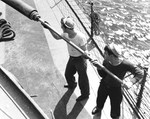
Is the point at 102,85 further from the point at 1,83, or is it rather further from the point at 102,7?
the point at 102,7

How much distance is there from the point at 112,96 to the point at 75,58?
1.32 metres

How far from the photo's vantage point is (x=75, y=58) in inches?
233

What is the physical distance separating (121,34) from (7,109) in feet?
33.7

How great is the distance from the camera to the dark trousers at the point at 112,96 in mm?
5246

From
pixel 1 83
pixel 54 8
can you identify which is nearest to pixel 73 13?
pixel 54 8

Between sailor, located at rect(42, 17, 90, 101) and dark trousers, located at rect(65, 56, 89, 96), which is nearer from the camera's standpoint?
sailor, located at rect(42, 17, 90, 101)

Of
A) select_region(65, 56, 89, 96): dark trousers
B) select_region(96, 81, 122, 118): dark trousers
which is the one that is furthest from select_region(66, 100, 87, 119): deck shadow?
select_region(96, 81, 122, 118): dark trousers

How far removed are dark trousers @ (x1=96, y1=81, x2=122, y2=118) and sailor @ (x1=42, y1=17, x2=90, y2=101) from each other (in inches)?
24.4

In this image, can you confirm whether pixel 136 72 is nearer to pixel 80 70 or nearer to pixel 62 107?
pixel 80 70

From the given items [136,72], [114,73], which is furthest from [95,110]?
[136,72]

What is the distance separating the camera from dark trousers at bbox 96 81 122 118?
17.2 ft

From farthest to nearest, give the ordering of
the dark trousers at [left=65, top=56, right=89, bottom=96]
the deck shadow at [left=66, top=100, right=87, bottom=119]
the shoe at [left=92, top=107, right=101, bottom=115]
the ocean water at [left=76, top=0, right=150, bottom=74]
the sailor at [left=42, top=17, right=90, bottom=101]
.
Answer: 1. the ocean water at [left=76, top=0, right=150, bottom=74]
2. the deck shadow at [left=66, top=100, right=87, bottom=119]
3. the shoe at [left=92, top=107, right=101, bottom=115]
4. the dark trousers at [left=65, top=56, right=89, bottom=96]
5. the sailor at [left=42, top=17, right=90, bottom=101]

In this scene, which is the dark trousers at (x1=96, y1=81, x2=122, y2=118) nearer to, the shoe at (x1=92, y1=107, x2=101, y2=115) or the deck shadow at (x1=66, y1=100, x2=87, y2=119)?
the shoe at (x1=92, y1=107, x2=101, y2=115)

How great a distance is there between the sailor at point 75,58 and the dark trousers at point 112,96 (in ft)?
2.04
